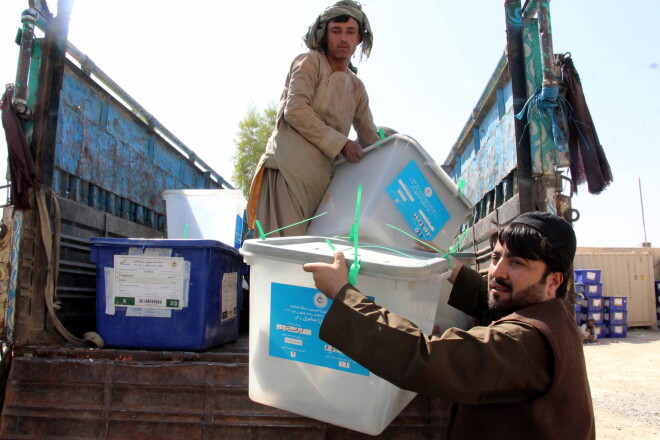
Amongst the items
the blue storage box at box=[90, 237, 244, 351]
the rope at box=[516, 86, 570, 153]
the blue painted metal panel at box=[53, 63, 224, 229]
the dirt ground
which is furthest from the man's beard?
the dirt ground

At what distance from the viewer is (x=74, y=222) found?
8.41 ft

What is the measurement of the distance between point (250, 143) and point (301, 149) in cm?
1404

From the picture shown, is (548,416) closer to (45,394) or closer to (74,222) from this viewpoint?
(45,394)

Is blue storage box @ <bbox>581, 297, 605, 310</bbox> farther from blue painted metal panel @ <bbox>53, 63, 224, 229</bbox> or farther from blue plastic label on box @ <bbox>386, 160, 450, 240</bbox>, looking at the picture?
blue plastic label on box @ <bbox>386, 160, 450, 240</bbox>

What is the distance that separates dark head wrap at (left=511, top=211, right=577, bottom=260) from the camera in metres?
1.42

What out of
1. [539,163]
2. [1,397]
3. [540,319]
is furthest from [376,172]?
[1,397]

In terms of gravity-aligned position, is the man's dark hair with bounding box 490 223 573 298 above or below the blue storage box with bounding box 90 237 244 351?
above

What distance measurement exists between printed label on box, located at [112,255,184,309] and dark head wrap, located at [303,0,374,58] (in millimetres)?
1271

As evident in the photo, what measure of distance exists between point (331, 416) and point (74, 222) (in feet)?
6.12

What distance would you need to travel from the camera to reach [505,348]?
1197 mm

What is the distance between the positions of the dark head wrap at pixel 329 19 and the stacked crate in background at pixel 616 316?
12.6 metres

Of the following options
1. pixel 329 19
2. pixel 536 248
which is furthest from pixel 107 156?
pixel 536 248

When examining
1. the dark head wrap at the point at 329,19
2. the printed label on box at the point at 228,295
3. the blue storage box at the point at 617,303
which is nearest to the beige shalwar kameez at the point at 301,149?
the dark head wrap at the point at 329,19

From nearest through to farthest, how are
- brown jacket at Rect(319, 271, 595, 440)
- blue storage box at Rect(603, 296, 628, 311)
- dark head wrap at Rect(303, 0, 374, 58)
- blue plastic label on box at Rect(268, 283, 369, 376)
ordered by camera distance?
brown jacket at Rect(319, 271, 595, 440), blue plastic label on box at Rect(268, 283, 369, 376), dark head wrap at Rect(303, 0, 374, 58), blue storage box at Rect(603, 296, 628, 311)
